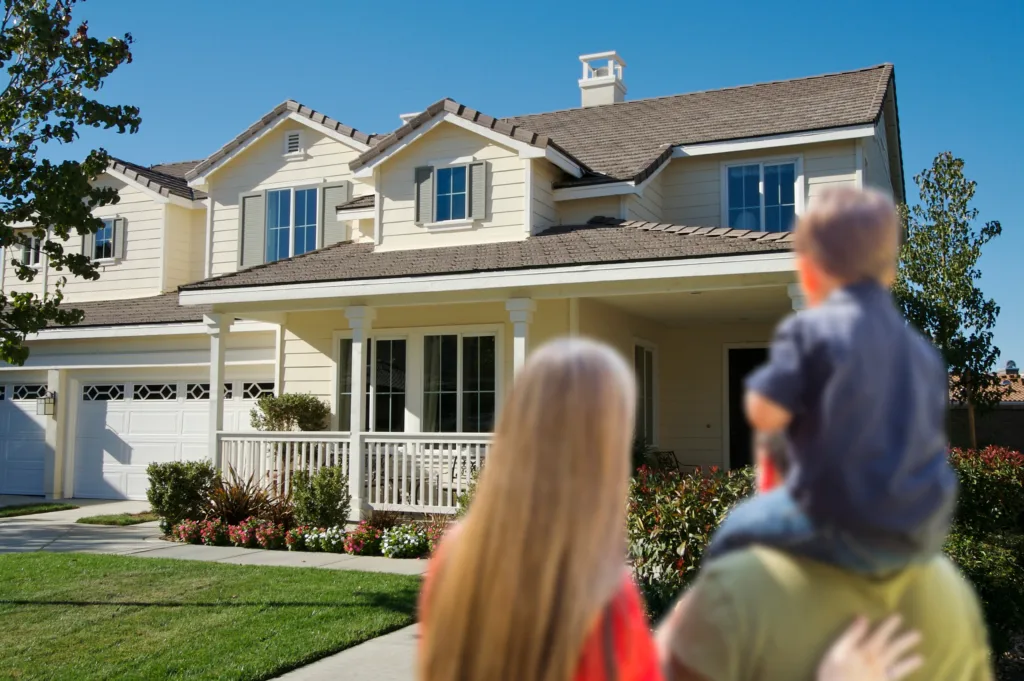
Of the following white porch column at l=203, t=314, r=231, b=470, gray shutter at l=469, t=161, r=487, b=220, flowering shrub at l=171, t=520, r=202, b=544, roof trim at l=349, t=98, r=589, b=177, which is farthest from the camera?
gray shutter at l=469, t=161, r=487, b=220

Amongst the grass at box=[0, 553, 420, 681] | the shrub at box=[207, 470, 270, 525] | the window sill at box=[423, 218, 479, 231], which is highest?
the window sill at box=[423, 218, 479, 231]

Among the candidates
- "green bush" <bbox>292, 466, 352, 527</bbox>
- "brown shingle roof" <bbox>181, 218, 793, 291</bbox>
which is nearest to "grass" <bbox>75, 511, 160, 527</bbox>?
"green bush" <bbox>292, 466, 352, 527</bbox>

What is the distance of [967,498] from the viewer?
8.27m

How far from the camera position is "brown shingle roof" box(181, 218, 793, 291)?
998 centimetres

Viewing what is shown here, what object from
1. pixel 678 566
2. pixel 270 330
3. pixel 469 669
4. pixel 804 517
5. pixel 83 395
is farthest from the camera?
pixel 83 395

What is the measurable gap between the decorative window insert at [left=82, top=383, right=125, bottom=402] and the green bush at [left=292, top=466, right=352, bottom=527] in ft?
21.4

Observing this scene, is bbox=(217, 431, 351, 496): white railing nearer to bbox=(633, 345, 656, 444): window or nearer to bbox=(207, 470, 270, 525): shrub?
bbox=(207, 470, 270, 525): shrub

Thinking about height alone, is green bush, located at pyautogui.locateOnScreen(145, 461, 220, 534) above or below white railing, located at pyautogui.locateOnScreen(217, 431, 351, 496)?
below

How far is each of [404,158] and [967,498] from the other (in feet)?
28.5

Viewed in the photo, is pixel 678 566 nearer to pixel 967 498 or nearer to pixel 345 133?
pixel 967 498

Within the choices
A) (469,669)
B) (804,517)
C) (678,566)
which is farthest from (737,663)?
(678,566)

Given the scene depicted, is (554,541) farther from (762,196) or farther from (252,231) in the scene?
(252,231)

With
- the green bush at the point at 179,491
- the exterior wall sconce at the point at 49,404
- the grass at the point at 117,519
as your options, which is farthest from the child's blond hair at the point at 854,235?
the exterior wall sconce at the point at 49,404

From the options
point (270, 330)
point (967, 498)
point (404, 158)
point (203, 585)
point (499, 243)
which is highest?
point (404, 158)
